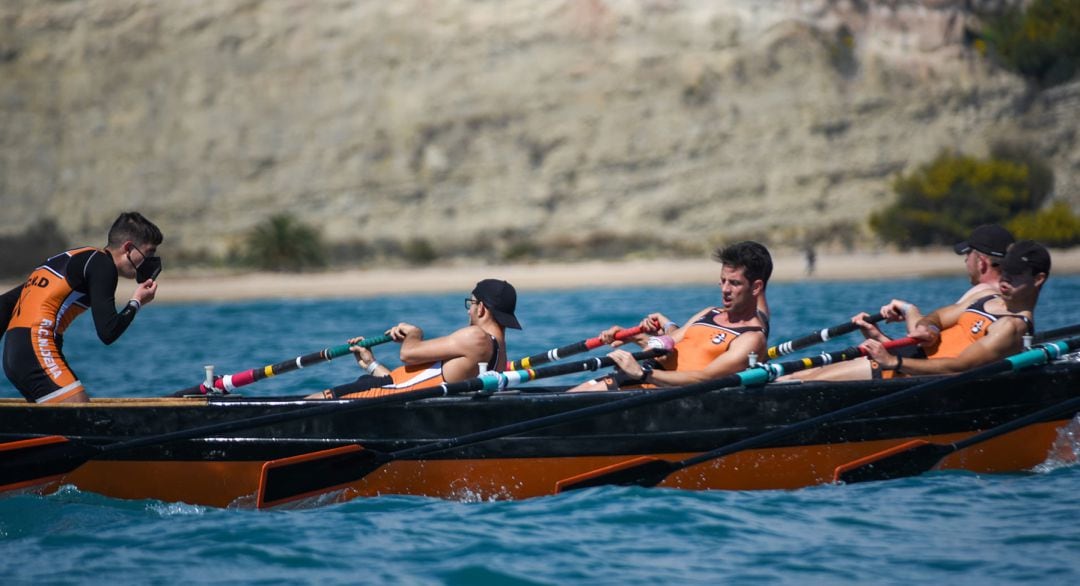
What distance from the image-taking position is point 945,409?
773 centimetres

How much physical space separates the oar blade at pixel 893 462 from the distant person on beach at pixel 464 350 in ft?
7.18

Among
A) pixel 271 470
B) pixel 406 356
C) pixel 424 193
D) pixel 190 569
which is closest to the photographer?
pixel 190 569

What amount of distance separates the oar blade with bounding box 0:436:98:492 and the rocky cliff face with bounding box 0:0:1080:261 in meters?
32.0

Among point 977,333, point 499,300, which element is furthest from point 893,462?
point 499,300

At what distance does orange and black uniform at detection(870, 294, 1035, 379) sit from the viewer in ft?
26.4

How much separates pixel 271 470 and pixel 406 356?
43.3 inches

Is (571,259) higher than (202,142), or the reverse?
(202,142)

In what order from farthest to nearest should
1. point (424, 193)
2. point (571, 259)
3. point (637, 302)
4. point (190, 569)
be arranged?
point (424, 193)
point (571, 259)
point (637, 302)
point (190, 569)

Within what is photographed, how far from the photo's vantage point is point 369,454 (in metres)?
7.59

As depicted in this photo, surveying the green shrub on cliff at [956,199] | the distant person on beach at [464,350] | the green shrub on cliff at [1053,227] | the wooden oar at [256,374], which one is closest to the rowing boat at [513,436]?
the distant person on beach at [464,350]

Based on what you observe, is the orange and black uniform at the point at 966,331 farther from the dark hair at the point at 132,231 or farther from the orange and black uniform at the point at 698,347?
the dark hair at the point at 132,231

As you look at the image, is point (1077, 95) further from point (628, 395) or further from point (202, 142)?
point (628, 395)

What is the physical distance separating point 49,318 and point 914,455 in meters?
5.23

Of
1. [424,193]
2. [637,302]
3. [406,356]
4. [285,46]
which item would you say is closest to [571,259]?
[424,193]
